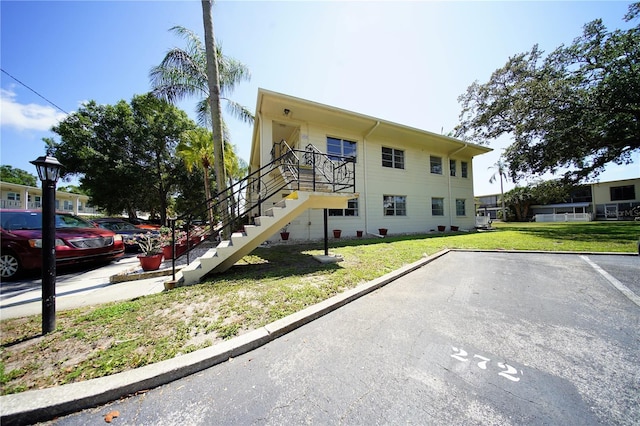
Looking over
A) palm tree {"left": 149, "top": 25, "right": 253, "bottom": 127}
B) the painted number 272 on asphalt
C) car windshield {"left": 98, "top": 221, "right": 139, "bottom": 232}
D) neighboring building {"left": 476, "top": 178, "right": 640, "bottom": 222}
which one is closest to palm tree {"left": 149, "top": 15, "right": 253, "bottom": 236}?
palm tree {"left": 149, "top": 25, "right": 253, "bottom": 127}

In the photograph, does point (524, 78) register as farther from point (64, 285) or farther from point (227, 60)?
point (64, 285)

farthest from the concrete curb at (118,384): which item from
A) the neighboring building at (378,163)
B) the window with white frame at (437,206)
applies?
the window with white frame at (437,206)

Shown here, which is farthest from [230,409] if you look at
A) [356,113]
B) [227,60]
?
[227,60]

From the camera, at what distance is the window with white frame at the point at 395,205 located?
44.2ft

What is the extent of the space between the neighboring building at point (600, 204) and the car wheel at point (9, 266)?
147ft

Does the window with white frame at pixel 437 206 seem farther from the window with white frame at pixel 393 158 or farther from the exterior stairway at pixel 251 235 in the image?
the exterior stairway at pixel 251 235

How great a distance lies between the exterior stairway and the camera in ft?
15.8

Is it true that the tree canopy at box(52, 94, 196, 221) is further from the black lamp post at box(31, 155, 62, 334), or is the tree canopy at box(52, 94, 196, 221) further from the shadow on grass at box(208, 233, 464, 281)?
the black lamp post at box(31, 155, 62, 334)

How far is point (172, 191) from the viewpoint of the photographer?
1003 inches

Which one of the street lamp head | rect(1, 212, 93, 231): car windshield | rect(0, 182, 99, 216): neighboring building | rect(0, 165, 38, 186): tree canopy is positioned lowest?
rect(1, 212, 93, 231): car windshield

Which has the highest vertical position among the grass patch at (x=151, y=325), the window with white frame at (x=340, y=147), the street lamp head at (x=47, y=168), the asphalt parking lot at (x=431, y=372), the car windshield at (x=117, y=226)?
the window with white frame at (x=340, y=147)

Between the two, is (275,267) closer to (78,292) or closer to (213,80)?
(78,292)

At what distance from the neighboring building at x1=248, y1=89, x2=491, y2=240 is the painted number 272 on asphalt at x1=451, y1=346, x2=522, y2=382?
717cm

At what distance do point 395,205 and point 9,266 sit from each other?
580 inches
